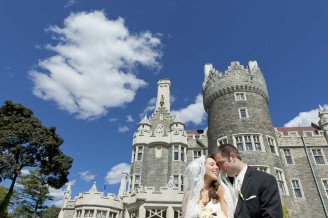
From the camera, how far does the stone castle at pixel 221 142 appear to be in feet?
68.2

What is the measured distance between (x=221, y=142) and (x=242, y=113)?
355 cm

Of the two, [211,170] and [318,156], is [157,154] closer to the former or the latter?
[318,156]

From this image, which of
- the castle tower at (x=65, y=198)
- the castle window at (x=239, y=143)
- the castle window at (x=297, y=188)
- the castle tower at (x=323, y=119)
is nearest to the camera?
the castle window at (x=239, y=143)

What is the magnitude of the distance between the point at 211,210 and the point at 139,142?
22.8 metres

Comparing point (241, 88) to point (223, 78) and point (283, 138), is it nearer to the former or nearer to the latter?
point (223, 78)

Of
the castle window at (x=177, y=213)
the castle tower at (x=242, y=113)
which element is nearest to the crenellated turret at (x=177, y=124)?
the castle tower at (x=242, y=113)

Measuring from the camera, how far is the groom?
314 cm

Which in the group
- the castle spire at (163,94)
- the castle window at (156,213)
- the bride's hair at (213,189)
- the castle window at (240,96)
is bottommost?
the bride's hair at (213,189)

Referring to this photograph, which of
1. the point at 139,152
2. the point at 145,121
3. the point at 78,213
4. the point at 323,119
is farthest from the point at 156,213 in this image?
the point at 323,119

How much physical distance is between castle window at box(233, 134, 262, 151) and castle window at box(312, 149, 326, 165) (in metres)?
6.83

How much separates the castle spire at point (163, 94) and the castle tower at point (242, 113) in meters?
6.39

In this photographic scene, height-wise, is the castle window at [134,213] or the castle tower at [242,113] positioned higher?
the castle tower at [242,113]

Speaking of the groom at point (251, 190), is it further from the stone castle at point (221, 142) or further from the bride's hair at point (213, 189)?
the stone castle at point (221, 142)

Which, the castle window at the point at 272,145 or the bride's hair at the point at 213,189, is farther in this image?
the castle window at the point at 272,145
